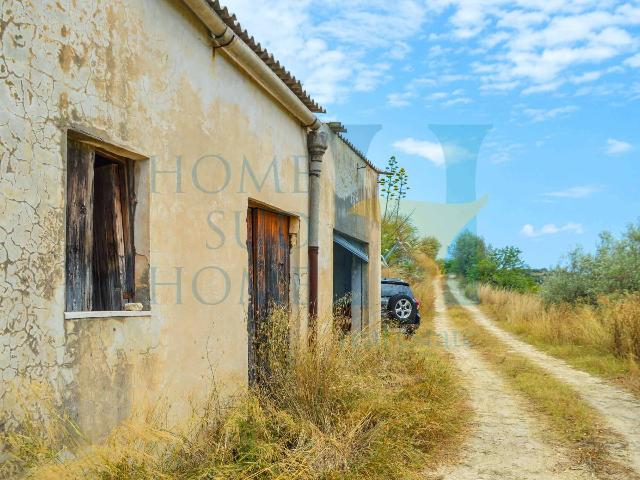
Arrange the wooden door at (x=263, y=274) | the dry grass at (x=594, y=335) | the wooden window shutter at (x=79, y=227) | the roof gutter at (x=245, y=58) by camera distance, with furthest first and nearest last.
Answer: the dry grass at (x=594, y=335), the wooden door at (x=263, y=274), the roof gutter at (x=245, y=58), the wooden window shutter at (x=79, y=227)

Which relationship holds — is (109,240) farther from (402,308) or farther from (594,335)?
(402,308)

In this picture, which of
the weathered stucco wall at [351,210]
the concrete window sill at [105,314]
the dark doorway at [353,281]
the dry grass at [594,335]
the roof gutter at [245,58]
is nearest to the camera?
the concrete window sill at [105,314]

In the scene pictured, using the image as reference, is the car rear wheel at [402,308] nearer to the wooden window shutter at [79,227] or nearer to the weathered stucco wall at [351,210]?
the weathered stucco wall at [351,210]

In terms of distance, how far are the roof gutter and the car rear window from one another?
328 inches

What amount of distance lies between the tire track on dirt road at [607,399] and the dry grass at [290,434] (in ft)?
5.34

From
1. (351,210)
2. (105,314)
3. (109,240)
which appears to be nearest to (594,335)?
(351,210)

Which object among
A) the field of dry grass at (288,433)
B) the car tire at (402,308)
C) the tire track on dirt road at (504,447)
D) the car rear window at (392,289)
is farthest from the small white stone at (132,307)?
the car rear window at (392,289)

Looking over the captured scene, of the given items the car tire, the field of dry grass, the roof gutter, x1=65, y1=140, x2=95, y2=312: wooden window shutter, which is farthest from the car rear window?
x1=65, y1=140, x2=95, y2=312: wooden window shutter

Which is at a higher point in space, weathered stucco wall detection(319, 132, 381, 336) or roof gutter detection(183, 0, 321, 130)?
roof gutter detection(183, 0, 321, 130)

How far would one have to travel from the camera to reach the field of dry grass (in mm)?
3113

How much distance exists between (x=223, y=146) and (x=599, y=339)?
9661 mm

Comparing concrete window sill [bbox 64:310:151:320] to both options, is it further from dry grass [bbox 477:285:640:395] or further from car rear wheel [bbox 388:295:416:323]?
car rear wheel [bbox 388:295:416:323]

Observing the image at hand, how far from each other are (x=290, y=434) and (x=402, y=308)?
10303mm

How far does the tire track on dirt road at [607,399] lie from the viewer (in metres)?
5.80
